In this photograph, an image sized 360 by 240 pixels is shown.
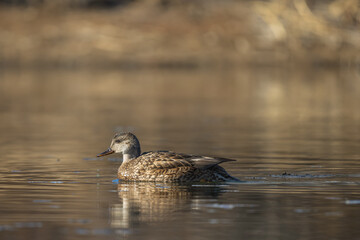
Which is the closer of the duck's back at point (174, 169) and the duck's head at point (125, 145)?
the duck's back at point (174, 169)

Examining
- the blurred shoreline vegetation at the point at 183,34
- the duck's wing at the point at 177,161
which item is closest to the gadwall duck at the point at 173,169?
the duck's wing at the point at 177,161

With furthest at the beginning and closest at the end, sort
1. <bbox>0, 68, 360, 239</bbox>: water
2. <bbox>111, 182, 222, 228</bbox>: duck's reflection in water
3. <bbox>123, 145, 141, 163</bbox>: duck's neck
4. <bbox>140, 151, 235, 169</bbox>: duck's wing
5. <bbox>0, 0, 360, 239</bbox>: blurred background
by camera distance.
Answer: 1. <bbox>123, 145, 141, 163</bbox>: duck's neck
2. <bbox>140, 151, 235, 169</bbox>: duck's wing
3. <bbox>0, 0, 360, 239</bbox>: blurred background
4. <bbox>111, 182, 222, 228</bbox>: duck's reflection in water
5. <bbox>0, 68, 360, 239</bbox>: water

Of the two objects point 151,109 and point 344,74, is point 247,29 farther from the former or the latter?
point 151,109

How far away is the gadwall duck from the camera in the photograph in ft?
39.7

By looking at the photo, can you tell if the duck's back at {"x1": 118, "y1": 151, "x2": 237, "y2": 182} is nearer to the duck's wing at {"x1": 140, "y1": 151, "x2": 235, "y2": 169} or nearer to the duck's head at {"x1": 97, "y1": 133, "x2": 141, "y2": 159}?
the duck's wing at {"x1": 140, "y1": 151, "x2": 235, "y2": 169}

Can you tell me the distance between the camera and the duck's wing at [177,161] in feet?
39.4

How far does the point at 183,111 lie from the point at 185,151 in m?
8.93

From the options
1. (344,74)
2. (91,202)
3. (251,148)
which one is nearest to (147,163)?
(91,202)

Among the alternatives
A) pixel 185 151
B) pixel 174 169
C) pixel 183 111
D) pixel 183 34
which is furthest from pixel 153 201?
pixel 183 34

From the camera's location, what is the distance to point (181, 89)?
33.0m

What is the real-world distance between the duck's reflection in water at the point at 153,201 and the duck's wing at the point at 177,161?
0.83 feet

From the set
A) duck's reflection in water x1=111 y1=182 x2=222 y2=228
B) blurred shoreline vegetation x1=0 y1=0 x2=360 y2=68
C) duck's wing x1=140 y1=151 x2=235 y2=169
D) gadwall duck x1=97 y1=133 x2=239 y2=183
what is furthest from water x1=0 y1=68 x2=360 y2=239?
blurred shoreline vegetation x1=0 y1=0 x2=360 y2=68

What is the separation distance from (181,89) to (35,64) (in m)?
13.9

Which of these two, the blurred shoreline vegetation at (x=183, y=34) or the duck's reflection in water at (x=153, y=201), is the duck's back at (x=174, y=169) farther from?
the blurred shoreline vegetation at (x=183, y=34)
